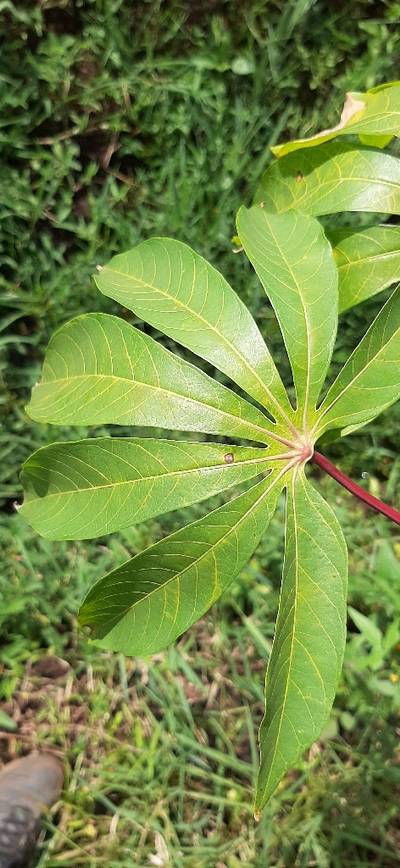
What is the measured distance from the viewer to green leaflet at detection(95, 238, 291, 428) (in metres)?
0.80

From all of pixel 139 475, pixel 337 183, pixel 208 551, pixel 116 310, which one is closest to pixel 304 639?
pixel 208 551

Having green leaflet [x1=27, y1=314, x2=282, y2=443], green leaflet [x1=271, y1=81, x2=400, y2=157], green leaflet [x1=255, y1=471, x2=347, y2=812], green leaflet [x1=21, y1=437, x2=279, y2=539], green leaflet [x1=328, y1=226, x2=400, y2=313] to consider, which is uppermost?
green leaflet [x1=271, y1=81, x2=400, y2=157]

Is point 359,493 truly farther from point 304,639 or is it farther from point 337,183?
point 337,183

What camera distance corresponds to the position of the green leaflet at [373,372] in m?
0.73

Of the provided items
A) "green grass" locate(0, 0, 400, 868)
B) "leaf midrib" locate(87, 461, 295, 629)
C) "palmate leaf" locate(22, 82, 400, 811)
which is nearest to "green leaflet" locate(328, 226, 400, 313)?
"palmate leaf" locate(22, 82, 400, 811)

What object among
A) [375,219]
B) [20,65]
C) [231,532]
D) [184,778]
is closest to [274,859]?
[184,778]

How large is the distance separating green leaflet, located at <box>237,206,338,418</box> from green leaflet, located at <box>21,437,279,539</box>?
12cm

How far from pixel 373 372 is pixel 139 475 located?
27 cm

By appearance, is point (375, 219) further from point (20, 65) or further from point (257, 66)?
point (20, 65)

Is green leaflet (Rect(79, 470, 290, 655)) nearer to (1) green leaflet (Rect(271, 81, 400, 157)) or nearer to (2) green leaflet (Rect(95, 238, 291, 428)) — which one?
(2) green leaflet (Rect(95, 238, 291, 428))

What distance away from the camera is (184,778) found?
1.85 metres

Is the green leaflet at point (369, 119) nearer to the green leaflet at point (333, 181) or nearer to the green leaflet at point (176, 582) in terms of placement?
the green leaflet at point (333, 181)

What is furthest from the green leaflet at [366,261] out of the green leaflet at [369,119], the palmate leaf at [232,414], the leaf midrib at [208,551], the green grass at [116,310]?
the green grass at [116,310]

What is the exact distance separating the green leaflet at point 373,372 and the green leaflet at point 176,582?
0.12 metres
